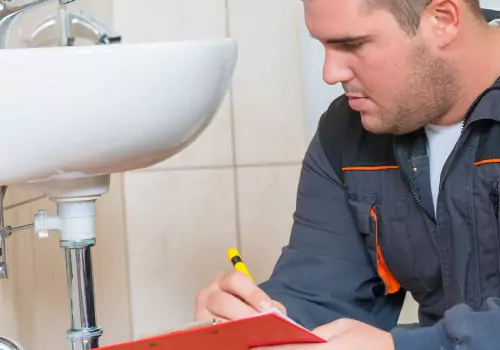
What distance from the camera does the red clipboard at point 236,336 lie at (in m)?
0.77

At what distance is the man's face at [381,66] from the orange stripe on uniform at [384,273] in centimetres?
13

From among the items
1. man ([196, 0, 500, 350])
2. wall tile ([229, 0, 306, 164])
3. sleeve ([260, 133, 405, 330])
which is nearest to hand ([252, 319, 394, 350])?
man ([196, 0, 500, 350])

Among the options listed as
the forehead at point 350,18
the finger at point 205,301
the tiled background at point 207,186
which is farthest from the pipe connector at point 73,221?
the tiled background at point 207,186

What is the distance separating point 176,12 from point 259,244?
516 mm

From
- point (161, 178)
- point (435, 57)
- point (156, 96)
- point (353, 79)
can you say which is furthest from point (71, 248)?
point (161, 178)

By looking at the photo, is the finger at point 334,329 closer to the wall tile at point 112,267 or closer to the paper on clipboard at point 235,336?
the paper on clipboard at point 235,336

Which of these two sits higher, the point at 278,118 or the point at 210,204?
the point at 278,118

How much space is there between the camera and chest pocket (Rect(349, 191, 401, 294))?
46.9 inches

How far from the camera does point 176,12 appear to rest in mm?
1786

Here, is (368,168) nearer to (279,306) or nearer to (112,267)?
(279,306)

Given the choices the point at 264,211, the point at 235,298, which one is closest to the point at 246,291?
the point at 235,298

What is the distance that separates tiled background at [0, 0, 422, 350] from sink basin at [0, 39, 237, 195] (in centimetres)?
80

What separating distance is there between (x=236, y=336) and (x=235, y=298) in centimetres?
15

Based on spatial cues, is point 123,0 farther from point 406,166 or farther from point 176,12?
point 406,166
